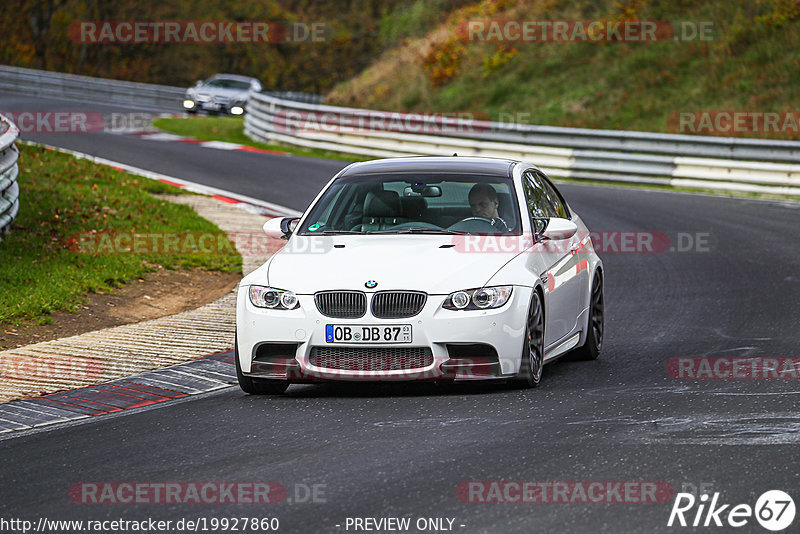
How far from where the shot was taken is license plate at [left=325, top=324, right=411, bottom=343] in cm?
788

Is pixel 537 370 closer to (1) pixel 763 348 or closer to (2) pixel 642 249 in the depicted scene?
(1) pixel 763 348

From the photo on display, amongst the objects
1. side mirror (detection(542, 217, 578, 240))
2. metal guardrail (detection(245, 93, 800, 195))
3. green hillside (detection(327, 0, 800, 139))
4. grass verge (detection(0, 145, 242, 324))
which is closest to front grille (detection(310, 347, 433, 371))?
side mirror (detection(542, 217, 578, 240))

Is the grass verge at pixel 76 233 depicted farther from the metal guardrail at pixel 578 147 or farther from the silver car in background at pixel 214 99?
the silver car in background at pixel 214 99

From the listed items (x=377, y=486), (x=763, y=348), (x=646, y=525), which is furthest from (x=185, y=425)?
(x=763, y=348)

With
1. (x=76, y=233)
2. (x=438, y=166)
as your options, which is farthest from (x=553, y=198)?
(x=76, y=233)

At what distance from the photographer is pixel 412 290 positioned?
26.1ft

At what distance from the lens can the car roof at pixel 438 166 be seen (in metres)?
9.39

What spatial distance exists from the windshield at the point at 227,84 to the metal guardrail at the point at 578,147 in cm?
1071

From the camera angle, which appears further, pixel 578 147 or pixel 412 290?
pixel 578 147

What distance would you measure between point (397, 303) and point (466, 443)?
4.69 feet

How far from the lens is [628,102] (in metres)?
30.7

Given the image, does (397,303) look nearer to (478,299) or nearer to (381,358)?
(381,358)

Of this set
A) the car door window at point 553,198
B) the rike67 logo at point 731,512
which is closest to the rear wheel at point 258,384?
the car door window at point 553,198

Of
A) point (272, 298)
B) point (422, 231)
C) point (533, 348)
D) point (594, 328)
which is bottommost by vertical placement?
point (594, 328)
